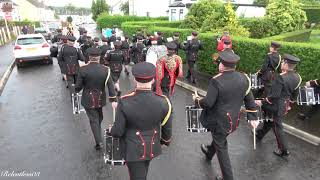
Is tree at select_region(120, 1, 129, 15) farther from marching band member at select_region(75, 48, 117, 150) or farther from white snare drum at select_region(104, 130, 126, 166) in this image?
white snare drum at select_region(104, 130, 126, 166)

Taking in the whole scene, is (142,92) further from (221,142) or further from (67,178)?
(67,178)

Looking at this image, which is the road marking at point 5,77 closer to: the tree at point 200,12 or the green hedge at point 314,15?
the tree at point 200,12

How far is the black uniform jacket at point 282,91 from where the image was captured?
628 centimetres

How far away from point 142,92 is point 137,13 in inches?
2195

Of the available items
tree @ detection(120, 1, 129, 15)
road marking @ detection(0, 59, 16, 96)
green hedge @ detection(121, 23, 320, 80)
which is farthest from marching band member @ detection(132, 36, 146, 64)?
tree @ detection(120, 1, 129, 15)

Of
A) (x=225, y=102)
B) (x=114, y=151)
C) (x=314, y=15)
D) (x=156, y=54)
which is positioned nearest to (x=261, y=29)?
(x=156, y=54)

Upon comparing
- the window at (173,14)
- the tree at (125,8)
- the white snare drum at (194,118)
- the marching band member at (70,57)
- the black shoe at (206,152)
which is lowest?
the black shoe at (206,152)

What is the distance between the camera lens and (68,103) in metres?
11.1

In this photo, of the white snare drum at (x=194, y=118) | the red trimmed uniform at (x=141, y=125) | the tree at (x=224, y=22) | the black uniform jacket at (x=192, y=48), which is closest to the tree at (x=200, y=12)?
the tree at (x=224, y=22)

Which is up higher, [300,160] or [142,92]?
[142,92]

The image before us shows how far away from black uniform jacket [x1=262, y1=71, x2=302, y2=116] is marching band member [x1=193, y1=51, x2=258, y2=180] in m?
1.14

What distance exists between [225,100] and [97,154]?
3.15 meters

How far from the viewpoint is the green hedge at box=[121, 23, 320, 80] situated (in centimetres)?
928

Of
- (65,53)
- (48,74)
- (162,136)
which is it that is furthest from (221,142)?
(48,74)
